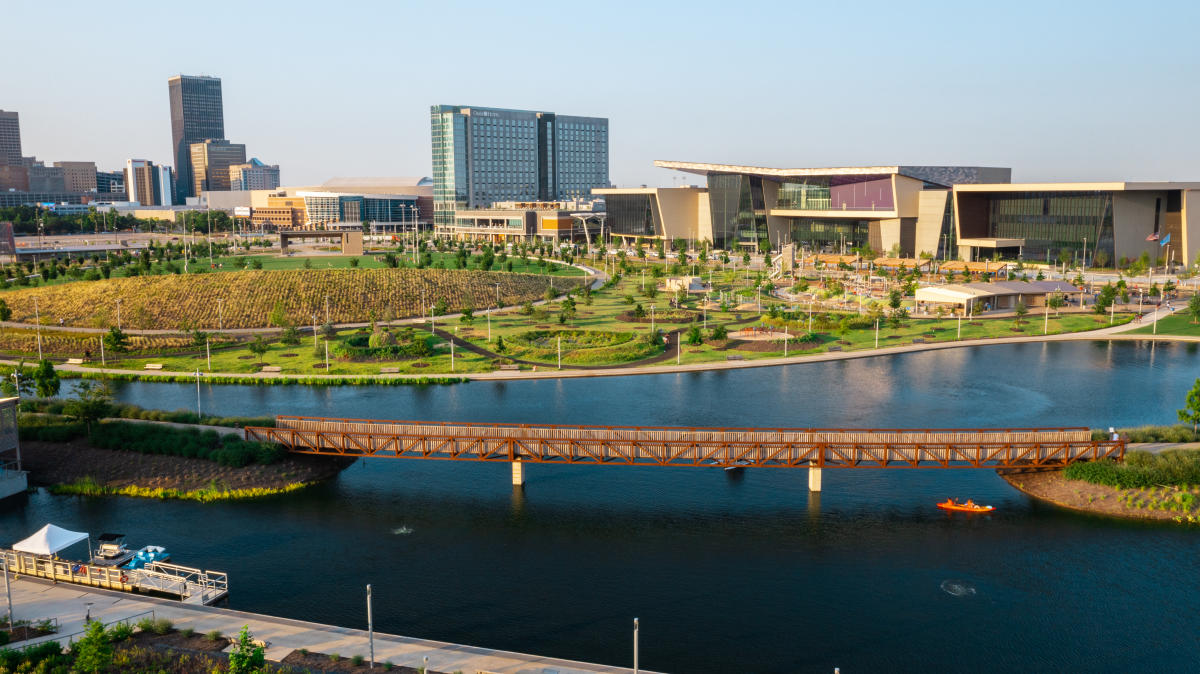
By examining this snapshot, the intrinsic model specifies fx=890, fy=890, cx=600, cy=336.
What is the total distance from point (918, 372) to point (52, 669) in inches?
1974

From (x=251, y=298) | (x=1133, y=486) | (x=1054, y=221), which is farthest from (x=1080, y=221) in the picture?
(x=251, y=298)

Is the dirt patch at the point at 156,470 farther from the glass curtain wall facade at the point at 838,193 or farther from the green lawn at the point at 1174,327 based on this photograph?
the glass curtain wall facade at the point at 838,193

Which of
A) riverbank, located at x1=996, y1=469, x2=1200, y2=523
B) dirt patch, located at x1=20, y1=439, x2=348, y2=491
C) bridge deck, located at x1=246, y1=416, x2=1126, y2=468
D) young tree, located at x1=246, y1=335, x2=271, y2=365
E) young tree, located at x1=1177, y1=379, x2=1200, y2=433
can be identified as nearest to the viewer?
riverbank, located at x1=996, y1=469, x2=1200, y2=523

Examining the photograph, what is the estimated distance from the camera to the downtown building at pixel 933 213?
10356 centimetres

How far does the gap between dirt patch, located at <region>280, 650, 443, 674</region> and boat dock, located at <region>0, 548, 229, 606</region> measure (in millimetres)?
5936

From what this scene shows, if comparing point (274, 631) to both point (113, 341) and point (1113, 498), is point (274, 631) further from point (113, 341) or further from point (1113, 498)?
point (113, 341)

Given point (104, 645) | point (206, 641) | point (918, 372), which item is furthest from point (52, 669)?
point (918, 372)

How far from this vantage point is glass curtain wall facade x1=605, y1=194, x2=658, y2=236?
15725 centimetres

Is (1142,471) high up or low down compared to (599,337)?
down

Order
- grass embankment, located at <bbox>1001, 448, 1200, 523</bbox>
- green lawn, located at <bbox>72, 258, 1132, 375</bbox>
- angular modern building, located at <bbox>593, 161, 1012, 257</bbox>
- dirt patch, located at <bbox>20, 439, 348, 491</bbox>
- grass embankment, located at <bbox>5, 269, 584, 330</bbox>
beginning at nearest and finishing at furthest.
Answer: grass embankment, located at <bbox>1001, 448, 1200, 523</bbox>
dirt patch, located at <bbox>20, 439, 348, 491</bbox>
green lawn, located at <bbox>72, 258, 1132, 375</bbox>
grass embankment, located at <bbox>5, 269, 584, 330</bbox>
angular modern building, located at <bbox>593, 161, 1012, 257</bbox>

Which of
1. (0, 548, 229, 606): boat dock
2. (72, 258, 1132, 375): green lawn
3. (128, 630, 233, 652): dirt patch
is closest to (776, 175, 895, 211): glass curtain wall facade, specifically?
(72, 258, 1132, 375): green lawn

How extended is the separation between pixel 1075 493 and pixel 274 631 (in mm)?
28639

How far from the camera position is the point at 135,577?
88.8 feet

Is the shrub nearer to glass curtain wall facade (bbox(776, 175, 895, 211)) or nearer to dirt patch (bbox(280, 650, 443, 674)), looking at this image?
dirt patch (bbox(280, 650, 443, 674))
